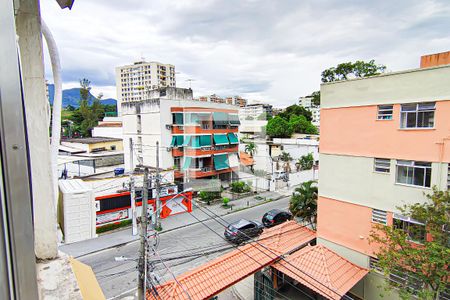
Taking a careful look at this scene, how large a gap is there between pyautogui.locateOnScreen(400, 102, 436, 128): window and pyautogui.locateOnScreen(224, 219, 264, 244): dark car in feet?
31.4

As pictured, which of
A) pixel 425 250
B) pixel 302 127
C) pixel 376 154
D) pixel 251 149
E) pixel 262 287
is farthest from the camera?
pixel 302 127

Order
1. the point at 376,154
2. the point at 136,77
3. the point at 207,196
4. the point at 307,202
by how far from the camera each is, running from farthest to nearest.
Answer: the point at 136,77, the point at 207,196, the point at 307,202, the point at 376,154

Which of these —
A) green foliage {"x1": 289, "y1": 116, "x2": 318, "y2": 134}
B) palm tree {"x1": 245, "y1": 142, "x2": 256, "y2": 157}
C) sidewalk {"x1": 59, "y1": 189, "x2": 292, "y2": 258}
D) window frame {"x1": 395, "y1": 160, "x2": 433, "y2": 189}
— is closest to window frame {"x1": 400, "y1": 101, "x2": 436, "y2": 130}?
window frame {"x1": 395, "y1": 160, "x2": 433, "y2": 189}

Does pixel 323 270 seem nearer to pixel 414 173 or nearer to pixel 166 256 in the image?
pixel 414 173

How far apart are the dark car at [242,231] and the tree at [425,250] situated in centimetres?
793

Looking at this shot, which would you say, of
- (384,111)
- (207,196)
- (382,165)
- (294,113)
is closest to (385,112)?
(384,111)

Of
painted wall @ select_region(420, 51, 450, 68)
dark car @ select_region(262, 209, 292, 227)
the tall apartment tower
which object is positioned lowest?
dark car @ select_region(262, 209, 292, 227)

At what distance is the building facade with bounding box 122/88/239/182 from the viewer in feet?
73.6

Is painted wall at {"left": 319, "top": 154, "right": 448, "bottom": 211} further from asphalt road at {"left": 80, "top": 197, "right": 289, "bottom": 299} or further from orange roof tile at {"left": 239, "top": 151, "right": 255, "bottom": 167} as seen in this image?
orange roof tile at {"left": 239, "top": 151, "right": 255, "bottom": 167}

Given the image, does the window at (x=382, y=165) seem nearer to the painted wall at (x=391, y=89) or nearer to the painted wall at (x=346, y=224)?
the painted wall at (x=346, y=224)

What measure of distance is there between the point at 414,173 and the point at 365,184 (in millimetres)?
1513

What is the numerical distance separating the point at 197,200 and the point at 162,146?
5.55 meters

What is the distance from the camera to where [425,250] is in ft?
22.4

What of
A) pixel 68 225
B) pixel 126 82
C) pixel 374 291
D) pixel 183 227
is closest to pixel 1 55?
pixel 68 225
